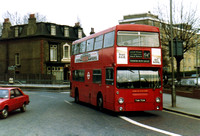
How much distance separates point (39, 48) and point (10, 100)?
34911mm

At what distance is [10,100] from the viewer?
38.2 ft

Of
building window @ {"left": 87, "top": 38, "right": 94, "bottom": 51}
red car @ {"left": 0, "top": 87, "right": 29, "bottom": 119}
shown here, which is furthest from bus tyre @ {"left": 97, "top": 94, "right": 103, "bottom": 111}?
red car @ {"left": 0, "top": 87, "right": 29, "bottom": 119}

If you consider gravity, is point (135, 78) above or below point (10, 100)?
above

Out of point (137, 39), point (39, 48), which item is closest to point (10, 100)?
point (137, 39)

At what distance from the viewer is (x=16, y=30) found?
48.6m

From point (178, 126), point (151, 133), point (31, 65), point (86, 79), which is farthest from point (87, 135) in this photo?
point (31, 65)

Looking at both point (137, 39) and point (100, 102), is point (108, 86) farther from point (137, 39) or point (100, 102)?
point (137, 39)

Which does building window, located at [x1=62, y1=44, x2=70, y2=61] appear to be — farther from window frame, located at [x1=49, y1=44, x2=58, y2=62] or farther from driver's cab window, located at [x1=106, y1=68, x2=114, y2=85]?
driver's cab window, located at [x1=106, y1=68, x2=114, y2=85]

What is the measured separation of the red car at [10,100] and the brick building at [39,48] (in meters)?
32.4

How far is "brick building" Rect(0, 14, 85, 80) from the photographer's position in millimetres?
45656

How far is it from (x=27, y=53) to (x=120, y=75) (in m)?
37.9

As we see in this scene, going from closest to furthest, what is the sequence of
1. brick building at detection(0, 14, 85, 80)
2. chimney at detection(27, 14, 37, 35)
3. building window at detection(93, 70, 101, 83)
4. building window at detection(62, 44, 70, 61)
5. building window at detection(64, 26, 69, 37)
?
1. building window at detection(93, 70, 101, 83)
2. brick building at detection(0, 14, 85, 80)
3. chimney at detection(27, 14, 37, 35)
4. building window at detection(62, 44, 70, 61)
5. building window at detection(64, 26, 69, 37)

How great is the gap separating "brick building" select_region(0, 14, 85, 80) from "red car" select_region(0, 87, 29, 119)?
32.4 metres

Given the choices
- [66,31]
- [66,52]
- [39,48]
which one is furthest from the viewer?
[66,31]
